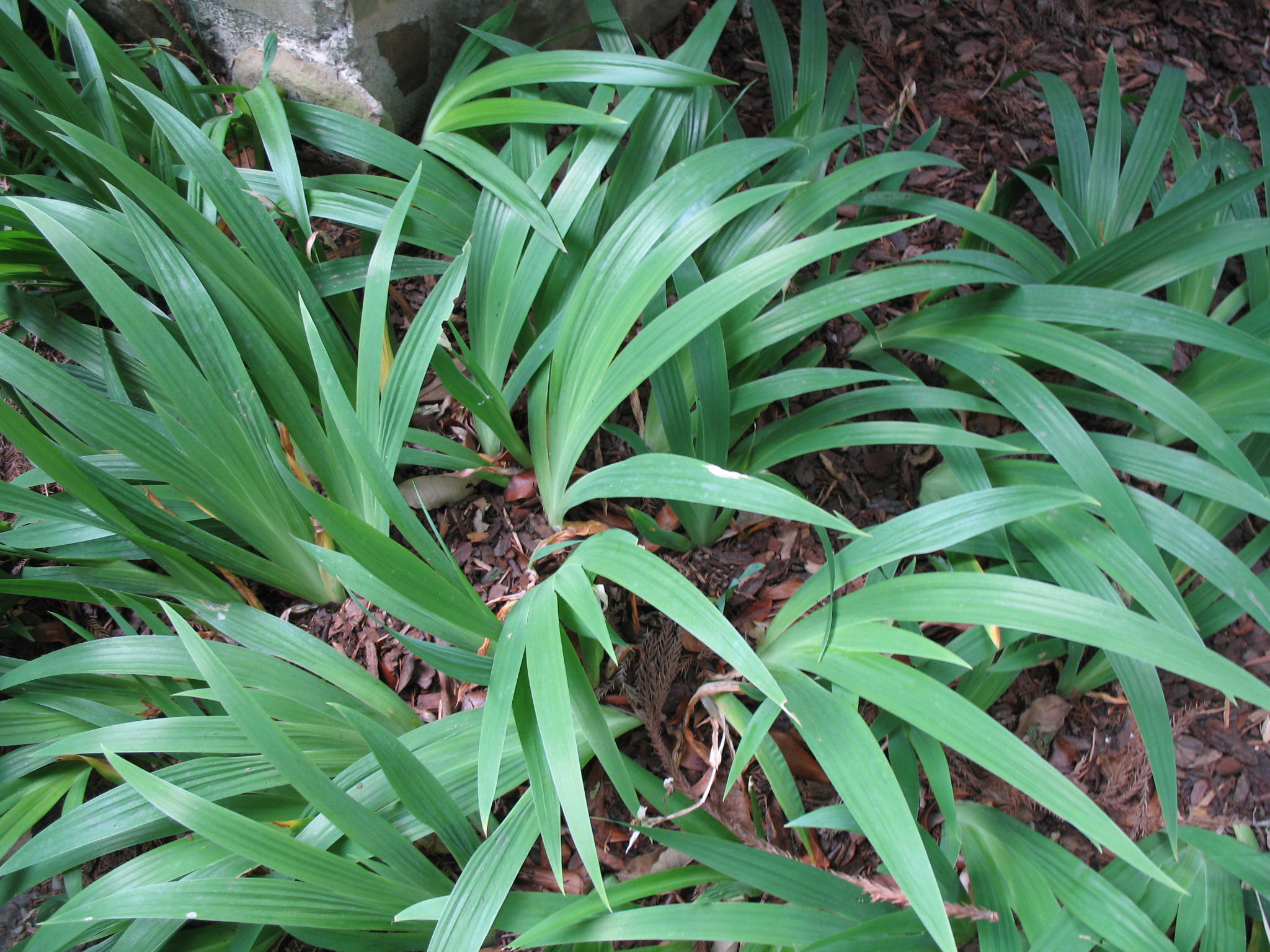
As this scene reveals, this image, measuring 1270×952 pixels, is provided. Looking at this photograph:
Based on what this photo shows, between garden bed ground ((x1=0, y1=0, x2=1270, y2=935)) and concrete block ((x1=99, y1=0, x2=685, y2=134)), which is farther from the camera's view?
concrete block ((x1=99, y1=0, x2=685, y2=134))

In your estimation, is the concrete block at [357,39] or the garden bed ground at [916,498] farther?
the concrete block at [357,39]

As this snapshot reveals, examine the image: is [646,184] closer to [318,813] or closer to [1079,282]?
[1079,282]

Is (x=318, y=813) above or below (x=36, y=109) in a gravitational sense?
below

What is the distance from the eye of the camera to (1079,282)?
1118 millimetres

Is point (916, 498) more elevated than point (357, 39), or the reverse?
point (357, 39)

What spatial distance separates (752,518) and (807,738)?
44 cm

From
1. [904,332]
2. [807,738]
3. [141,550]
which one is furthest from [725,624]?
[141,550]

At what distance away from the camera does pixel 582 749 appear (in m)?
0.91

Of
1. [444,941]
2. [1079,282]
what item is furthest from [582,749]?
[1079,282]

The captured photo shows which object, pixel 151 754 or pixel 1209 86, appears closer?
pixel 151 754

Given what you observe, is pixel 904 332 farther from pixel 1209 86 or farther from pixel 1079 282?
pixel 1209 86

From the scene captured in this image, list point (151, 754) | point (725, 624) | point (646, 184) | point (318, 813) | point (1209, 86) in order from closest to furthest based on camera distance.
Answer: point (725, 624), point (318, 813), point (151, 754), point (646, 184), point (1209, 86)

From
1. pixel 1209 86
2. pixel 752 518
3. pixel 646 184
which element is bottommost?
pixel 752 518

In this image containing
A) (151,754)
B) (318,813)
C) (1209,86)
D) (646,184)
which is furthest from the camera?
(1209,86)
